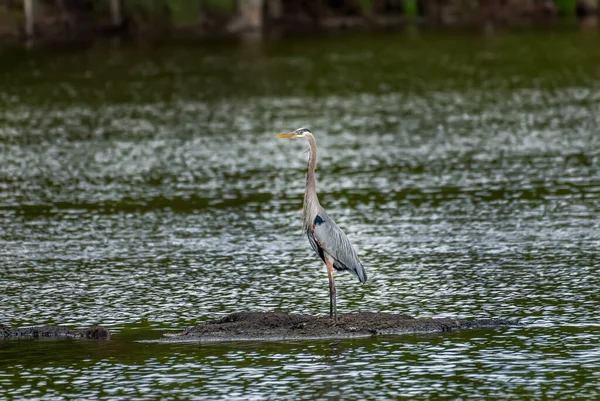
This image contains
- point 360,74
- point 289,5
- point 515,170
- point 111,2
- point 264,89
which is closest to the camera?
point 515,170

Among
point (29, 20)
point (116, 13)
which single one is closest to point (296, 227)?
point (29, 20)

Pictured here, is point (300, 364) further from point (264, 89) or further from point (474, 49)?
point (474, 49)

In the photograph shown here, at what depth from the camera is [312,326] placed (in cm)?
1805

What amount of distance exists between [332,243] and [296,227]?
364 inches

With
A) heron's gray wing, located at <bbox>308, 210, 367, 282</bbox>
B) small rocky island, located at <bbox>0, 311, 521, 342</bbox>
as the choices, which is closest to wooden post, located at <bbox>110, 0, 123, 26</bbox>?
small rocky island, located at <bbox>0, 311, 521, 342</bbox>

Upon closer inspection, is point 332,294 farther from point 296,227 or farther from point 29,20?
point 29,20

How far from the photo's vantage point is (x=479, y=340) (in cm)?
1753

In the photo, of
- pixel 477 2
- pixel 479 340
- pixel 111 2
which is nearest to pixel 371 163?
pixel 479 340

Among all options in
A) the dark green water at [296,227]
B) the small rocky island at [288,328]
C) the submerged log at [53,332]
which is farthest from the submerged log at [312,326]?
the submerged log at [53,332]

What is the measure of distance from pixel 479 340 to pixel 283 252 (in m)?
7.79

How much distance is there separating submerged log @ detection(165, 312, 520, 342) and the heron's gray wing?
70cm

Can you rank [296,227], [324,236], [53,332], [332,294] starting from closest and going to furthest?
[332,294] → [324,236] → [53,332] → [296,227]

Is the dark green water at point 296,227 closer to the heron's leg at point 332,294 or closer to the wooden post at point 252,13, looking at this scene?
the heron's leg at point 332,294

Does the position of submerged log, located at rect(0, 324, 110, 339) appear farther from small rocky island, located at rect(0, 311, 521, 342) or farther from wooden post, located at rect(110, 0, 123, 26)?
wooden post, located at rect(110, 0, 123, 26)
